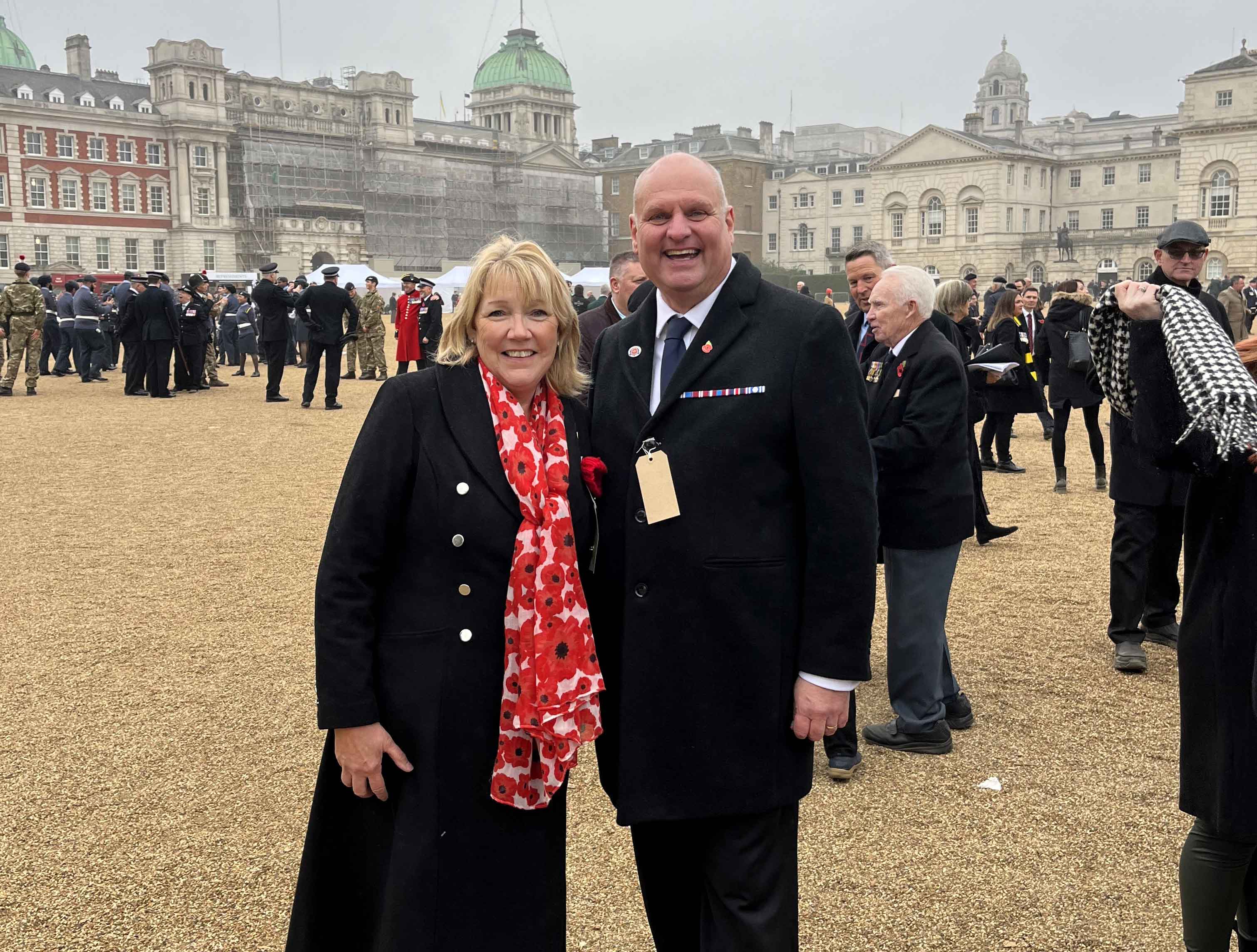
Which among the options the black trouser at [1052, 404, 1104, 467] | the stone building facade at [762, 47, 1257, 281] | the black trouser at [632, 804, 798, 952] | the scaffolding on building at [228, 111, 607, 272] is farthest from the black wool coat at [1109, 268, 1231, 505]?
the stone building facade at [762, 47, 1257, 281]

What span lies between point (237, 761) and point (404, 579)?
2568 mm

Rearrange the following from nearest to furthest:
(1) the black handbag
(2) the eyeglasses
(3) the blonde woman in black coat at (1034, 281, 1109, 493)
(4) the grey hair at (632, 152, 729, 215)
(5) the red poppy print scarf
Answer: (5) the red poppy print scarf < (4) the grey hair at (632, 152, 729, 215) < (1) the black handbag < (2) the eyeglasses < (3) the blonde woman in black coat at (1034, 281, 1109, 493)

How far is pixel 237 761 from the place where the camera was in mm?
4676

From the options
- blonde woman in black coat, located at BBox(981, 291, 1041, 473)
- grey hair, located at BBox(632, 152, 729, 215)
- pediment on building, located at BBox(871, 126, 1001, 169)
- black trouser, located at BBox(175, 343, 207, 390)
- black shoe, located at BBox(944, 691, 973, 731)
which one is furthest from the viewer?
pediment on building, located at BBox(871, 126, 1001, 169)

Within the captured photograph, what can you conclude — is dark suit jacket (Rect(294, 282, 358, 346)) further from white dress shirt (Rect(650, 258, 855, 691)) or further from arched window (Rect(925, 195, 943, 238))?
arched window (Rect(925, 195, 943, 238))

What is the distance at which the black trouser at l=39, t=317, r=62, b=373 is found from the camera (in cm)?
2422

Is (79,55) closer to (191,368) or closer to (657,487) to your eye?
(191,368)

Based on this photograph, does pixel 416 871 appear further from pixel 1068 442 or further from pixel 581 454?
pixel 1068 442

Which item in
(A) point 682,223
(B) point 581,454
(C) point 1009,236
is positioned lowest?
(B) point 581,454

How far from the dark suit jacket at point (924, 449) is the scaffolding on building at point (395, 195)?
71.7 metres

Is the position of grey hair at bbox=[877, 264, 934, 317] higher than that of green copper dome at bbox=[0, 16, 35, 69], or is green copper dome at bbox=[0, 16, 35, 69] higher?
green copper dome at bbox=[0, 16, 35, 69]

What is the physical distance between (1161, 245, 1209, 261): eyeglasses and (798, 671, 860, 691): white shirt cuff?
384 centimetres

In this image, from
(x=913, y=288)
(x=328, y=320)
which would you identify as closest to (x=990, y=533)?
(x=913, y=288)

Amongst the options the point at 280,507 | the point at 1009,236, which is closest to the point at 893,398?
the point at 280,507
